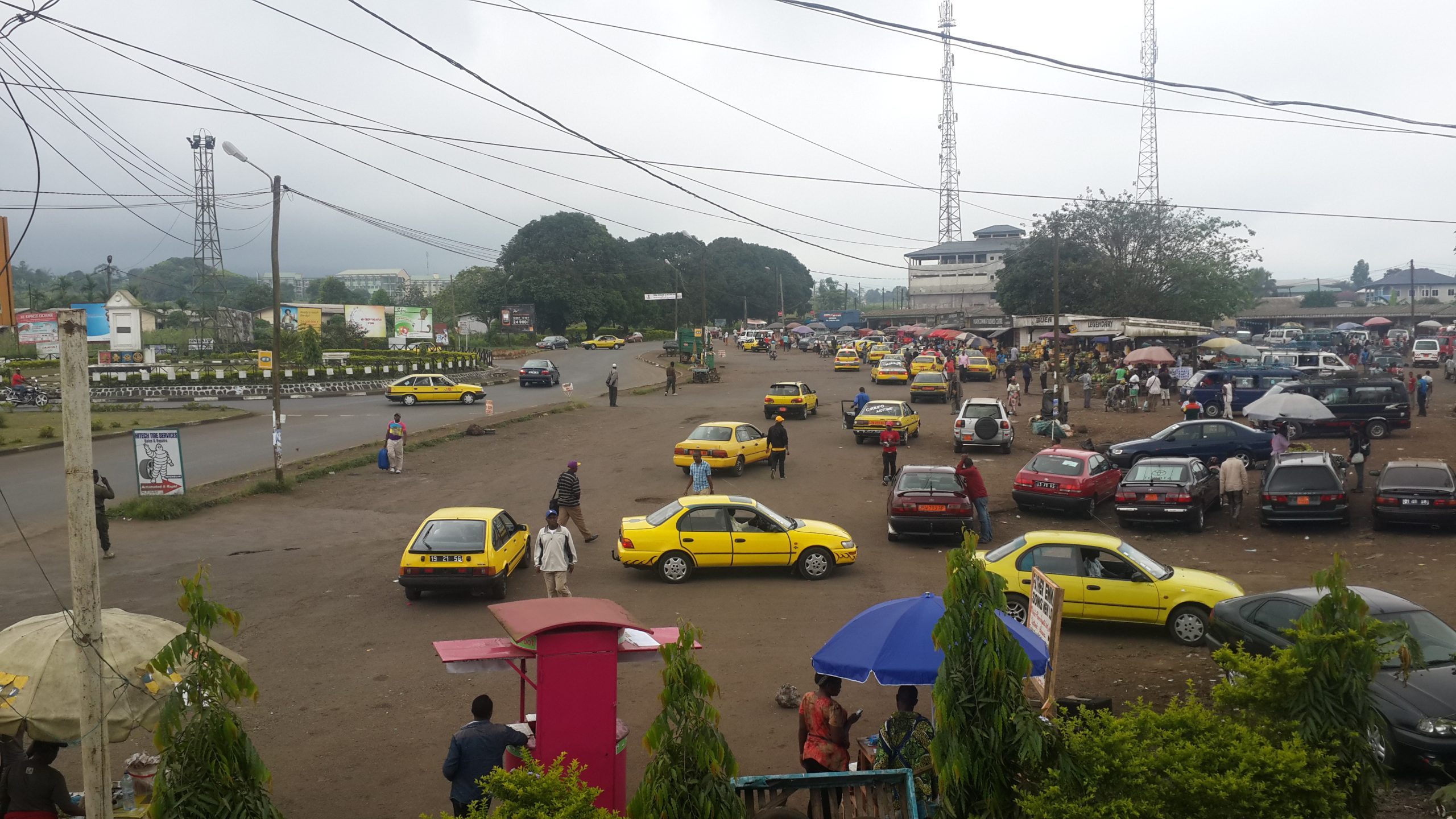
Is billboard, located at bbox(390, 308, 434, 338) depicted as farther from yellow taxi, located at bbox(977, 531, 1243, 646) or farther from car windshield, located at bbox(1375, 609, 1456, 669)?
car windshield, located at bbox(1375, 609, 1456, 669)

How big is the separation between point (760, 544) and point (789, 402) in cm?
2136

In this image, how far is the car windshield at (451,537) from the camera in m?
14.0

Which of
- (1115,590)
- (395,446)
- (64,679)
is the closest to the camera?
(64,679)

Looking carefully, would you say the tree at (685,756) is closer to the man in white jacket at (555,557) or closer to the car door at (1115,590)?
the man in white jacket at (555,557)

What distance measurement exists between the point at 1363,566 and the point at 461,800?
1495 cm

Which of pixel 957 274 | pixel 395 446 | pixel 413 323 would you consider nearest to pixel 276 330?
pixel 395 446

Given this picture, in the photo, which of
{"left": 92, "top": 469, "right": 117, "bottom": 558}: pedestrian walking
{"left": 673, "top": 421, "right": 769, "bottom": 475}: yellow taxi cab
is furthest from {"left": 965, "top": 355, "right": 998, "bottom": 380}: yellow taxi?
{"left": 92, "top": 469, "right": 117, "bottom": 558}: pedestrian walking

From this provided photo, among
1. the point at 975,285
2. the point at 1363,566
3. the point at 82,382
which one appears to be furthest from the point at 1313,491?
the point at 975,285

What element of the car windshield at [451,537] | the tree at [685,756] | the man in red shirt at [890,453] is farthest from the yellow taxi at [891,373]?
the tree at [685,756]

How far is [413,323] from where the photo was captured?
237ft

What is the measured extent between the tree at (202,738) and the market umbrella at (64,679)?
1566 millimetres

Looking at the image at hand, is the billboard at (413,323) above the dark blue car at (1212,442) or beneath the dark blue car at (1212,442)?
above

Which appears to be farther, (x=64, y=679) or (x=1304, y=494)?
(x=1304, y=494)

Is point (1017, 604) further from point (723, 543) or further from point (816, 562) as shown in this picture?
point (723, 543)
